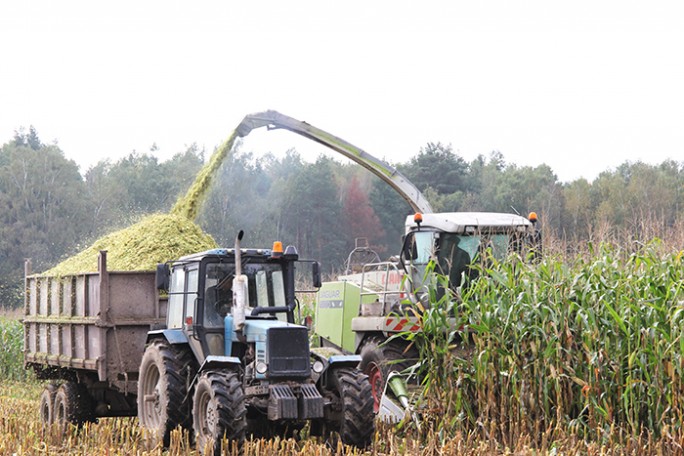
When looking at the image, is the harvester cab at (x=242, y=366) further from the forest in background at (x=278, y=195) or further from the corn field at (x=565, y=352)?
the forest in background at (x=278, y=195)

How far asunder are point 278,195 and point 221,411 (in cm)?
3215

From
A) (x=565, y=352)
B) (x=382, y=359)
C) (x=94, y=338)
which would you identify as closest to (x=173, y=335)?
(x=94, y=338)

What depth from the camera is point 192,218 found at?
1300cm

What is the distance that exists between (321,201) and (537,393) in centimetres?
3067

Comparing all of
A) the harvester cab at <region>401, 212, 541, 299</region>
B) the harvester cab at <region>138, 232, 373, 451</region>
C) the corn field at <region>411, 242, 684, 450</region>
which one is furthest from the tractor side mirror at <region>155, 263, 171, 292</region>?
the harvester cab at <region>401, 212, 541, 299</region>

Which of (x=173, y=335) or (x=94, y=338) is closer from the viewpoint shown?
(x=173, y=335)

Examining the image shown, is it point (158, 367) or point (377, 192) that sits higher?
point (377, 192)

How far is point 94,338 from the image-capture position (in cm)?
969

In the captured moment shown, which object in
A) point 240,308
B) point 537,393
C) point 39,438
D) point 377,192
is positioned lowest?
point 39,438

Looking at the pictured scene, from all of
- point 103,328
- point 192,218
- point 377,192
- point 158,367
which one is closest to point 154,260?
point 103,328

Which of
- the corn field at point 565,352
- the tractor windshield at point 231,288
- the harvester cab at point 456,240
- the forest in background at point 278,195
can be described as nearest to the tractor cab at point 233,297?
the tractor windshield at point 231,288

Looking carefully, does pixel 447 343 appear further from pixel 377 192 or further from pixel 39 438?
pixel 377 192

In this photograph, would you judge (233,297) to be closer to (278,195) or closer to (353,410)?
(353,410)

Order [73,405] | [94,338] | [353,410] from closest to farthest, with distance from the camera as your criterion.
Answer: [353,410], [94,338], [73,405]
